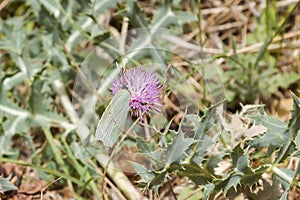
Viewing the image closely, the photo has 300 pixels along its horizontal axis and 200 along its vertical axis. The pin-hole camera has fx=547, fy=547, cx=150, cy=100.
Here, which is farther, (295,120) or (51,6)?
(51,6)

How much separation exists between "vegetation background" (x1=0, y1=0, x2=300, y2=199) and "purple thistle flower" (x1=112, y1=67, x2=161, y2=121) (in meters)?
0.09

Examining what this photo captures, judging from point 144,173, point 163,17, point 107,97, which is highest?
point 163,17

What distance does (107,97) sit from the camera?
1.96 meters

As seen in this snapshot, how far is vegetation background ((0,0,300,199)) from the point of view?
2.01 metres

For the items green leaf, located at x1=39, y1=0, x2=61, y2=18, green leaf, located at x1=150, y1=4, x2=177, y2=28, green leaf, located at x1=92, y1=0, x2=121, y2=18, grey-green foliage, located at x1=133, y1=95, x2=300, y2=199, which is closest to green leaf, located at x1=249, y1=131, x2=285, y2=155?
grey-green foliage, located at x1=133, y1=95, x2=300, y2=199

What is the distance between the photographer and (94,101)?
2.33m

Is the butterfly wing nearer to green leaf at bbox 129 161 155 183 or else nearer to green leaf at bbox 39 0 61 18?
green leaf at bbox 129 161 155 183

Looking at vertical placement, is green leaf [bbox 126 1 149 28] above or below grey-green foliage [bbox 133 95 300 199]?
above

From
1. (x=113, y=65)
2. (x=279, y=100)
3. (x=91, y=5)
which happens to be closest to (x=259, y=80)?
(x=279, y=100)

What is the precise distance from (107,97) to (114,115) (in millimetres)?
311

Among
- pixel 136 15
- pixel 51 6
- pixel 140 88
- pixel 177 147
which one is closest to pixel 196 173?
pixel 177 147

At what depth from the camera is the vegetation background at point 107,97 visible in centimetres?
201

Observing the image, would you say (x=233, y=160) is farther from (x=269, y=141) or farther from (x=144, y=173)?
(x=144, y=173)

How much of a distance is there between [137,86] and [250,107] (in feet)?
1.72
